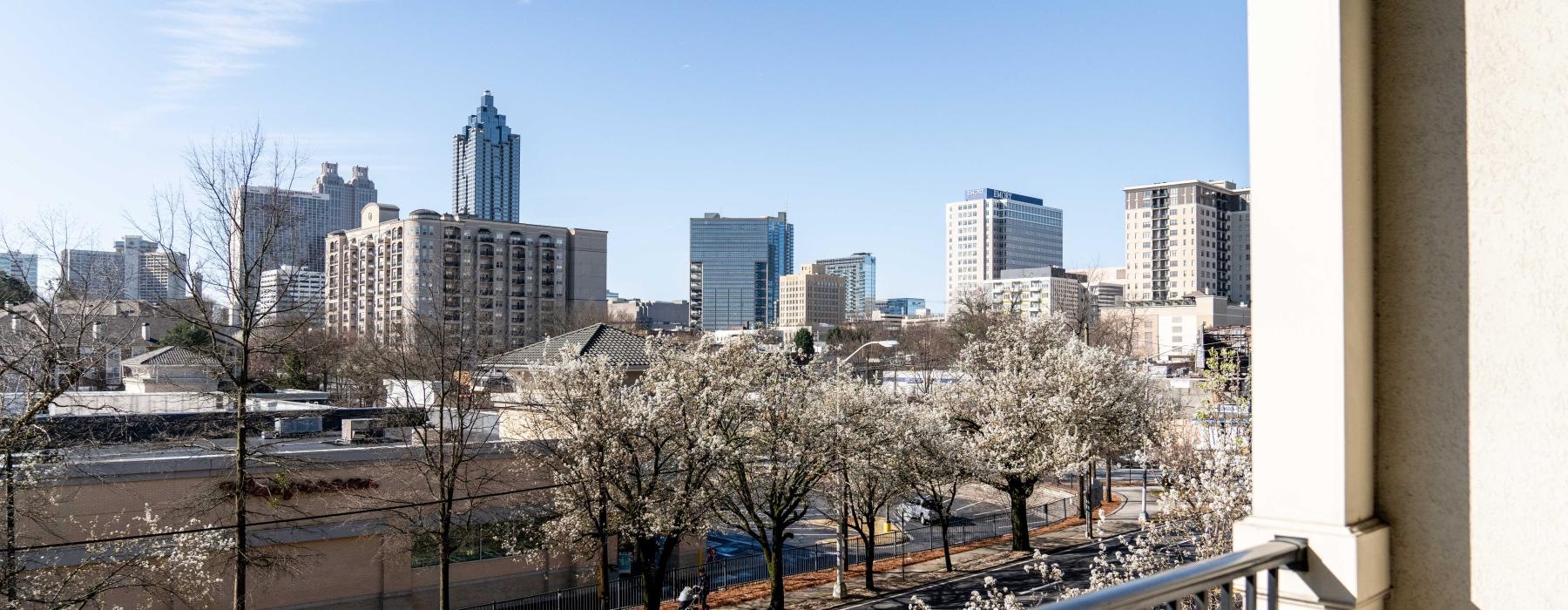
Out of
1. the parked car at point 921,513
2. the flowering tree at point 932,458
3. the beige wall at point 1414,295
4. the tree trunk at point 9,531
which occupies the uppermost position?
the beige wall at point 1414,295

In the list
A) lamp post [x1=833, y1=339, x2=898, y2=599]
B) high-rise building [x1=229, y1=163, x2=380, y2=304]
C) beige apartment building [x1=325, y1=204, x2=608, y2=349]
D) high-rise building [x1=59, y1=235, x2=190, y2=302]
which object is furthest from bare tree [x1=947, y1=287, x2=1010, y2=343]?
high-rise building [x1=59, y1=235, x2=190, y2=302]

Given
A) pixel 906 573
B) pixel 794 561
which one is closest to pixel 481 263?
pixel 794 561

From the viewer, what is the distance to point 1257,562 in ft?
8.83

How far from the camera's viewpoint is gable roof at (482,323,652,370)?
2638 centimetres

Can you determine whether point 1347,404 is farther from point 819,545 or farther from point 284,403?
point 284,403

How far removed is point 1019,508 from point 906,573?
4087 millimetres

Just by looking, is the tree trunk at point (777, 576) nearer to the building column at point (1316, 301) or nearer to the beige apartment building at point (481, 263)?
the building column at point (1316, 301)

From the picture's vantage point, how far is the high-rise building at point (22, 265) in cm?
1272

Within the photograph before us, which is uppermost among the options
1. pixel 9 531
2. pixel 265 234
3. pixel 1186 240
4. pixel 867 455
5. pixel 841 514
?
pixel 1186 240

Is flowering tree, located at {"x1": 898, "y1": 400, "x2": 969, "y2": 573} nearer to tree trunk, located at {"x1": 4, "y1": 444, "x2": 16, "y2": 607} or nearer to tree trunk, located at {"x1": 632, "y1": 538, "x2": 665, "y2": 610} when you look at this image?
tree trunk, located at {"x1": 632, "y1": 538, "x2": 665, "y2": 610}

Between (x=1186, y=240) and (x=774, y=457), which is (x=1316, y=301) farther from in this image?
(x=1186, y=240)

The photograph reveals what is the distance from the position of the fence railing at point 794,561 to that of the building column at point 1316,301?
66.4 ft

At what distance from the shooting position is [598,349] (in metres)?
27.2

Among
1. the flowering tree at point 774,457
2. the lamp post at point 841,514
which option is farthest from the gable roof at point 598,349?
the lamp post at point 841,514
